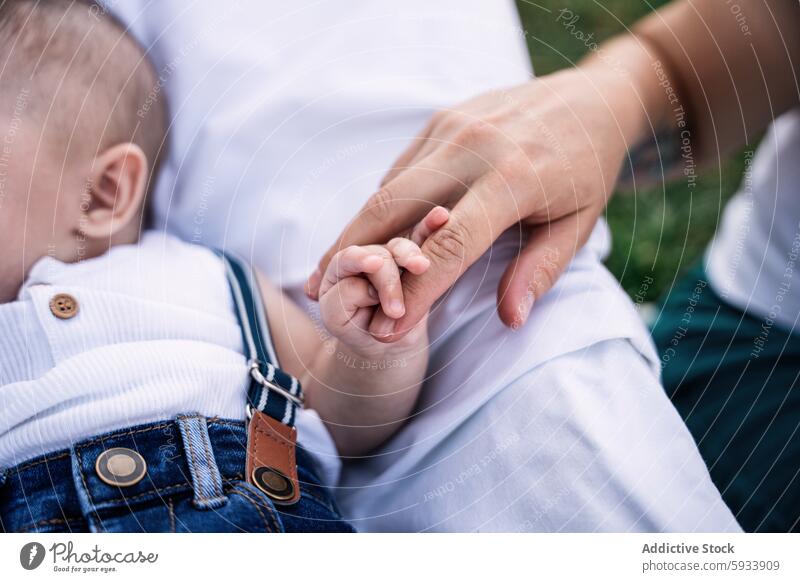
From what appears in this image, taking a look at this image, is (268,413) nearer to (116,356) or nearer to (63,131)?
(116,356)

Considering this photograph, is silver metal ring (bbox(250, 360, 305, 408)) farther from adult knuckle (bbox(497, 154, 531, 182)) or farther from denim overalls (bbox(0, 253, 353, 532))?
adult knuckle (bbox(497, 154, 531, 182))

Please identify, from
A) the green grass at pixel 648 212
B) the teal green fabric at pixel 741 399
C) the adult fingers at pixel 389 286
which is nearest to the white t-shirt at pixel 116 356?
the adult fingers at pixel 389 286

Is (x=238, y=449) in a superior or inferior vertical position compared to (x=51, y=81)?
inferior

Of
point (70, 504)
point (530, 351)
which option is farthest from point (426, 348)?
point (70, 504)

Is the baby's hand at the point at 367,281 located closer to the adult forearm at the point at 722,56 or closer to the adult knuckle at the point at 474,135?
the adult knuckle at the point at 474,135

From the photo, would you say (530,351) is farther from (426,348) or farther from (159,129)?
(159,129)

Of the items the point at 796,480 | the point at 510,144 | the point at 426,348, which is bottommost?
the point at 796,480

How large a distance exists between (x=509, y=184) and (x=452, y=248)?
58 millimetres

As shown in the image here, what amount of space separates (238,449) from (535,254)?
0.21 m

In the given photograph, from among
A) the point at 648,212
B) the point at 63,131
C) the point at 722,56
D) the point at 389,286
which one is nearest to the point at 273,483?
the point at 389,286

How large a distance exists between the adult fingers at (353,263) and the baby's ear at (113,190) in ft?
0.58

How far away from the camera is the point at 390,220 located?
403 millimetres

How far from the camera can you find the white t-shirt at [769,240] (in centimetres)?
53

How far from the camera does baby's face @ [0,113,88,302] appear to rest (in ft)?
1.39
